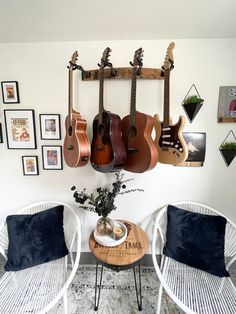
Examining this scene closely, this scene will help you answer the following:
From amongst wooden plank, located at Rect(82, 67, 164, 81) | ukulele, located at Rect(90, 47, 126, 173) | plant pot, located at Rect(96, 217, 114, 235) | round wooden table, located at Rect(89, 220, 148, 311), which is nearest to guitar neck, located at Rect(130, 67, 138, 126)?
ukulele, located at Rect(90, 47, 126, 173)

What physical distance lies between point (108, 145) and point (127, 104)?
0.45m

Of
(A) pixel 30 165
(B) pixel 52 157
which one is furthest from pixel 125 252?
(A) pixel 30 165

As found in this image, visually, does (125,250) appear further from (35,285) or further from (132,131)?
(132,131)

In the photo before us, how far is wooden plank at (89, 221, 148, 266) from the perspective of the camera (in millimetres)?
1119

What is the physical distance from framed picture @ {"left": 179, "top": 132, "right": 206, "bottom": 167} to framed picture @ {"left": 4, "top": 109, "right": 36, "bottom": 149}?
130 centimetres

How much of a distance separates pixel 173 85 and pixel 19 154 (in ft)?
4.72

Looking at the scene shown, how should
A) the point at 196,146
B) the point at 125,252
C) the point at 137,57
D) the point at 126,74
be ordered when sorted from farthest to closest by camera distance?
1. the point at 196,146
2. the point at 126,74
3. the point at 125,252
4. the point at 137,57

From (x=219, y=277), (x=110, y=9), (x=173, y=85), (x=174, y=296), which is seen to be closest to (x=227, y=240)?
(x=219, y=277)

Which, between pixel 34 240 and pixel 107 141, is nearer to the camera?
pixel 107 141

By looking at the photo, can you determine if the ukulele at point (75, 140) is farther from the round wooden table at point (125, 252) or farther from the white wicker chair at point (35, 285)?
the round wooden table at point (125, 252)

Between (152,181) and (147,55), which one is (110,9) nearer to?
(147,55)

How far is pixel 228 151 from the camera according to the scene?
4.53ft

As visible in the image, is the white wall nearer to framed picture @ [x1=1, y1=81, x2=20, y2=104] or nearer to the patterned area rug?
framed picture @ [x1=1, y1=81, x2=20, y2=104]

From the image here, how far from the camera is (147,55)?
4.34 feet
